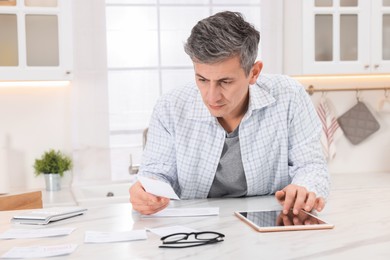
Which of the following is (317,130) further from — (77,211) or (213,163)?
(77,211)

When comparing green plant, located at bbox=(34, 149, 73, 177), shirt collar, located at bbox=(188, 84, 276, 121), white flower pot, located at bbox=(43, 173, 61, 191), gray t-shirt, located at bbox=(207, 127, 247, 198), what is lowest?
white flower pot, located at bbox=(43, 173, 61, 191)

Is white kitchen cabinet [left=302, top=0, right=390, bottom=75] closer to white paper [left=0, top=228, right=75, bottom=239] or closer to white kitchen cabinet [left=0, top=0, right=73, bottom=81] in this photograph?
white kitchen cabinet [left=0, top=0, right=73, bottom=81]

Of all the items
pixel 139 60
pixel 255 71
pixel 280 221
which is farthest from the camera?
pixel 139 60

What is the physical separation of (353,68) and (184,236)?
2.34m

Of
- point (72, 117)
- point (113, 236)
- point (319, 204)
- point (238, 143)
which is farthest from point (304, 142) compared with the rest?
point (72, 117)

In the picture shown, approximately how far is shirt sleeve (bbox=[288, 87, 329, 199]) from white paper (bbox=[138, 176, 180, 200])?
1.59ft

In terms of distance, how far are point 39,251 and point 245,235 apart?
1.67 feet

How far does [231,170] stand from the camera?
2.10 meters

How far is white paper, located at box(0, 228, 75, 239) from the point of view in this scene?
1.54 metres

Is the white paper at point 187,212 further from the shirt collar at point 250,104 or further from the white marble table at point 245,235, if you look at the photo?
the shirt collar at point 250,104

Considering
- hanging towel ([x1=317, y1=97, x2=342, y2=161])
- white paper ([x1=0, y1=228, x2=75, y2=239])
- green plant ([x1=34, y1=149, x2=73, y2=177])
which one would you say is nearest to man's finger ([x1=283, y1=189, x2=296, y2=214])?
white paper ([x1=0, y1=228, x2=75, y2=239])

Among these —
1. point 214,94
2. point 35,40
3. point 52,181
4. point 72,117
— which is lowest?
point 52,181

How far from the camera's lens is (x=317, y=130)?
84.2 inches

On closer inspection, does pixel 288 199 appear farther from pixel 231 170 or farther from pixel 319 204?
pixel 231 170
